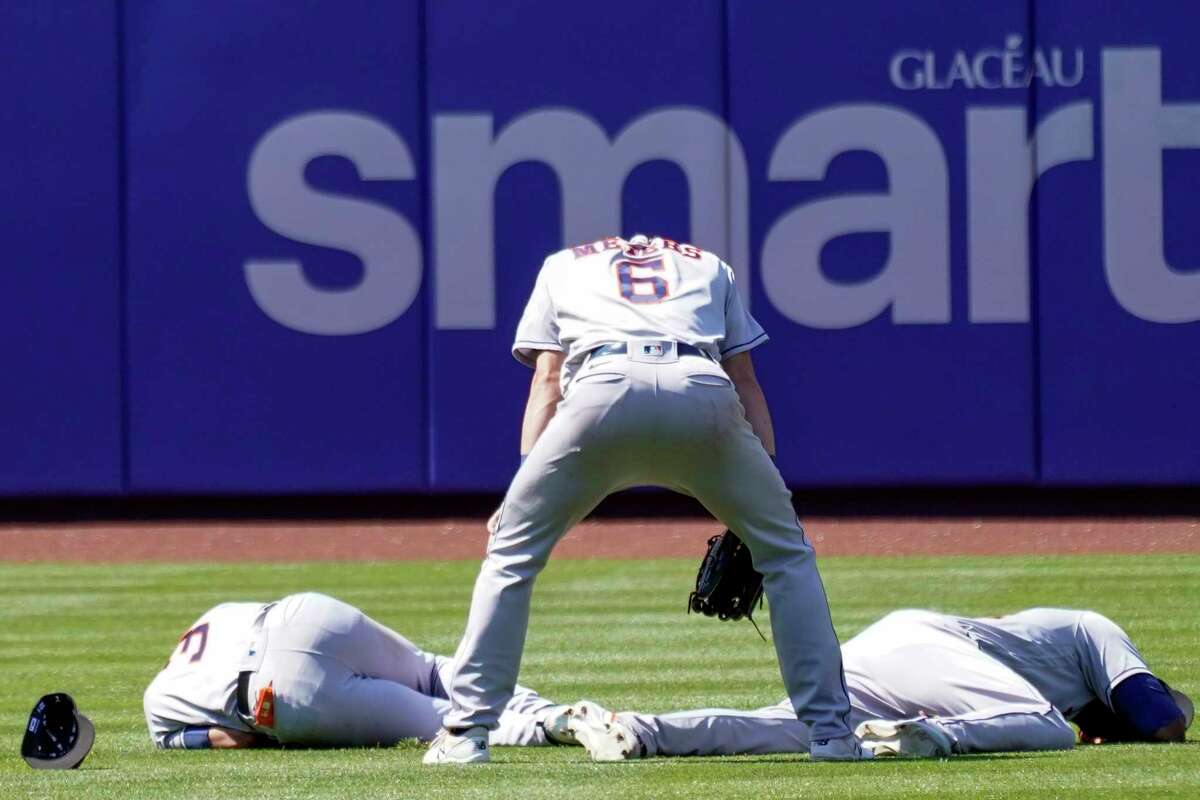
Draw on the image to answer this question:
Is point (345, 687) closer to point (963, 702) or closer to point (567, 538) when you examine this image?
point (963, 702)

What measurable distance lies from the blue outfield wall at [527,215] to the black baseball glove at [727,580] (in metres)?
9.36

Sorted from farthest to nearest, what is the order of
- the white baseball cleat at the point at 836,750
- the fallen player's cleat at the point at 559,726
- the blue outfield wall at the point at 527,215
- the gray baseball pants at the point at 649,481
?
1. the blue outfield wall at the point at 527,215
2. the fallen player's cleat at the point at 559,726
3. the white baseball cleat at the point at 836,750
4. the gray baseball pants at the point at 649,481

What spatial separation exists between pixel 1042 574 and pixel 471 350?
17.0 feet

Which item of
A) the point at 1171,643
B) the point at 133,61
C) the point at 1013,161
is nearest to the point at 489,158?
the point at 133,61

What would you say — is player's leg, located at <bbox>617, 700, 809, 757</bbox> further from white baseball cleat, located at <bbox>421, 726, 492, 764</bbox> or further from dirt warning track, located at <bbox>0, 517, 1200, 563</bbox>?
dirt warning track, located at <bbox>0, 517, 1200, 563</bbox>

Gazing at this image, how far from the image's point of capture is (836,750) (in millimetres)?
5445

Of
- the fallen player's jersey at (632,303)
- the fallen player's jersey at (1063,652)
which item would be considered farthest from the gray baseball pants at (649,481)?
the fallen player's jersey at (1063,652)

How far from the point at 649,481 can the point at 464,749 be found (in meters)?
0.85

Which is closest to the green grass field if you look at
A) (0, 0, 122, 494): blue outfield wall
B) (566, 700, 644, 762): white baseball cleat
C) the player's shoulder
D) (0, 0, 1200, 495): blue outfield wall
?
(566, 700, 644, 762): white baseball cleat

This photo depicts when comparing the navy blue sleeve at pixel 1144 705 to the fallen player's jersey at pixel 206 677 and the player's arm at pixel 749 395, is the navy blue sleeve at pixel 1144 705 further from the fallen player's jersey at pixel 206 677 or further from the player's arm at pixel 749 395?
the fallen player's jersey at pixel 206 677

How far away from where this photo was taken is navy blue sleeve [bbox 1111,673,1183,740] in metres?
5.86

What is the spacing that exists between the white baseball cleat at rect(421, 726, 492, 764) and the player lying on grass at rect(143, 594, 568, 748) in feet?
1.85

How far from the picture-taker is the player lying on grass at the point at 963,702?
5648mm

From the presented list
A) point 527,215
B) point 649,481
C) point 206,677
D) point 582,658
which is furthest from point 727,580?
point 527,215
